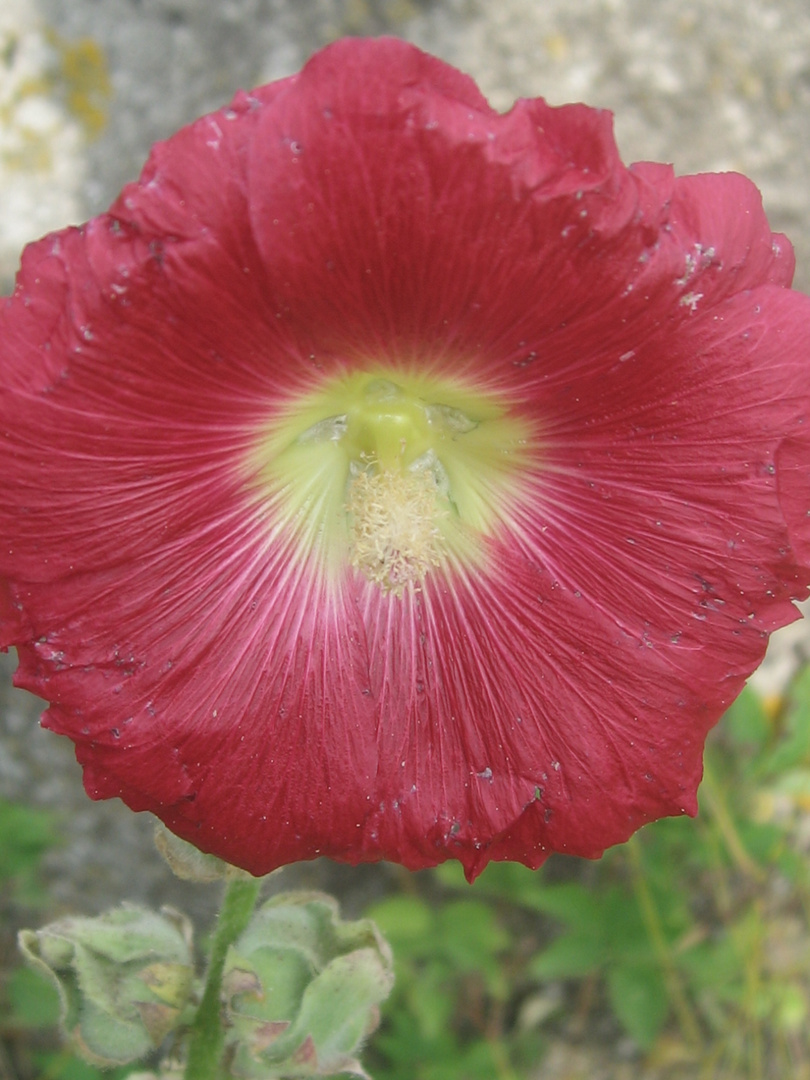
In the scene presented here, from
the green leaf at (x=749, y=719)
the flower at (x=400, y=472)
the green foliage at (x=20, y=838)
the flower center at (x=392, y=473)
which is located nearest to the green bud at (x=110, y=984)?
the flower at (x=400, y=472)

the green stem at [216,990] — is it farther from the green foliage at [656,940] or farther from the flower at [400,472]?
the green foliage at [656,940]

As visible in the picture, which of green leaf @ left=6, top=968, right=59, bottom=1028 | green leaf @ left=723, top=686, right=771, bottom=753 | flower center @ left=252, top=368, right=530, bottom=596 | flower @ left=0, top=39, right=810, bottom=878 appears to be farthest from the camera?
green leaf @ left=723, top=686, right=771, bottom=753

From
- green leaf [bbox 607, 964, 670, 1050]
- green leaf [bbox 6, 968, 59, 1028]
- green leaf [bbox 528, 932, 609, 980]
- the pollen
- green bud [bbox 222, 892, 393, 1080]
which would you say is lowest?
green bud [bbox 222, 892, 393, 1080]

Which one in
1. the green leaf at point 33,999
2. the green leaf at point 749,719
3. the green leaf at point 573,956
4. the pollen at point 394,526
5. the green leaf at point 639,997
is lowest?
the green leaf at point 639,997

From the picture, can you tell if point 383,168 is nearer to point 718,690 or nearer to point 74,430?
point 74,430

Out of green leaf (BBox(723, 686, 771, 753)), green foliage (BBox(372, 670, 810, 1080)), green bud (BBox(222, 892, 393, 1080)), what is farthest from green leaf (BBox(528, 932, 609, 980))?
green bud (BBox(222, 892, 393, 1080))

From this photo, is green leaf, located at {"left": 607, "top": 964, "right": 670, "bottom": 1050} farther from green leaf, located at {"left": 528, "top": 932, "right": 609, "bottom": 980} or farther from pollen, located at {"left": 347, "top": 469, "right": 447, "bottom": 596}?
pollen, located at {"left": 347, "top": 469, "right": 447, "bottom": 596}

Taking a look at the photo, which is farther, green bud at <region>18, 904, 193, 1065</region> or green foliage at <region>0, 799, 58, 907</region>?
green foliage at <region>0, 799, 58, 907</region>

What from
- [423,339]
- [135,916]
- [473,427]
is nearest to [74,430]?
[423,339]
